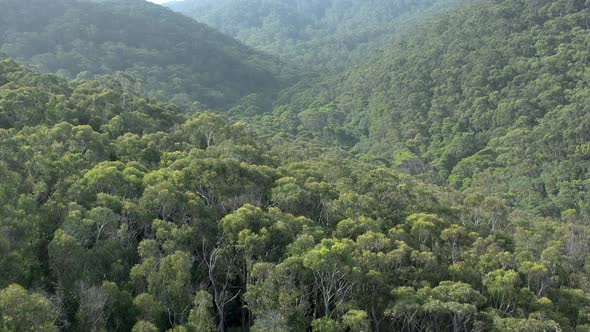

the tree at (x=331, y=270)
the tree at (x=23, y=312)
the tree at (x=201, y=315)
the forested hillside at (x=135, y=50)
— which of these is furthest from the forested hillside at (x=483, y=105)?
the tree at (x=23, y=312)

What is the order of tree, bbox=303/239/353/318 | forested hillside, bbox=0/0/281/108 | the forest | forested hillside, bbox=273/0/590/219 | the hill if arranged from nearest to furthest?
the hill → the forest → tree, bbox=303/239/353/318 → forested hillside, bbox=273/0/590/219 → forested hillside, bbox=0/0/281/108

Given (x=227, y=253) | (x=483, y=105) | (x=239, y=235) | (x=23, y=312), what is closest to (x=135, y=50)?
(x=483, y=105)

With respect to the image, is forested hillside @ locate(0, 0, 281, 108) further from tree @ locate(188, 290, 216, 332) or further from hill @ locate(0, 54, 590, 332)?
tree @ locate(188, 290, 216, 332)

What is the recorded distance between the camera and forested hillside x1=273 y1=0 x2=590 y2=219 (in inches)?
3487

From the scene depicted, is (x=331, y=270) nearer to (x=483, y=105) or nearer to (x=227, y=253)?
(x=227, y=253)

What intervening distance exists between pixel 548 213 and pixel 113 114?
211 ft

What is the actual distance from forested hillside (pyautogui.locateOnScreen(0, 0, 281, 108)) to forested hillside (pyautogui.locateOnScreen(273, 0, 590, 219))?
22.6 metres

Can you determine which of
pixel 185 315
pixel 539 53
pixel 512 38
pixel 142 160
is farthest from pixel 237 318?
pixel 512 38

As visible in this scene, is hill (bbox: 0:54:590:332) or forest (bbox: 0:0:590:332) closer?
hill (bbox: 0:54:590:332)

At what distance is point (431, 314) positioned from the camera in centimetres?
2592

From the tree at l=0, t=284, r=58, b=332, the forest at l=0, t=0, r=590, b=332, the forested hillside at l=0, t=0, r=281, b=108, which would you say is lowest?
the forested hillside at l=0, t=0, r=281, b=108

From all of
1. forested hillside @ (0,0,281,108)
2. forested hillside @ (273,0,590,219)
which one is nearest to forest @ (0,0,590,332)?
forested hillside @ (273,0,590,219)

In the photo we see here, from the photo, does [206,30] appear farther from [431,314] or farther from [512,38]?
[431,314]

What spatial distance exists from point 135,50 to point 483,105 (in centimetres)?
9419
